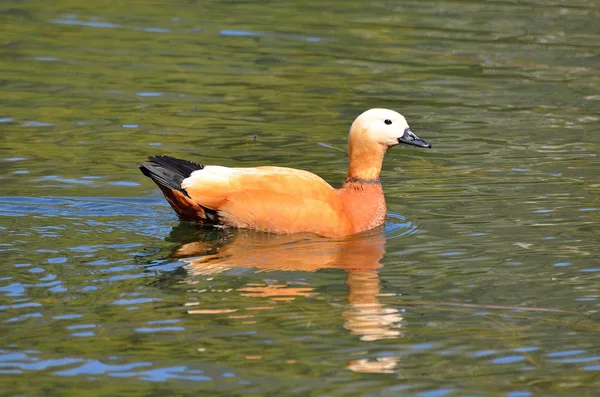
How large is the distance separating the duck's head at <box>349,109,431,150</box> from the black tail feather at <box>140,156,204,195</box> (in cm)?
138

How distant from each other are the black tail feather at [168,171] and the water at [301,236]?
41 centimetres

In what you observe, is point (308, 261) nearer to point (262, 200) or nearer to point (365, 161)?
point (262, 200)

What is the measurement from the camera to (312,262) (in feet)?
28.1

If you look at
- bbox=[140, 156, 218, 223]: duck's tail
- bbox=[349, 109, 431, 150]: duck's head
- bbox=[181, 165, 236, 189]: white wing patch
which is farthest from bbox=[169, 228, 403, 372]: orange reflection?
bbox=[349, 109, 431, 150]: duck's head

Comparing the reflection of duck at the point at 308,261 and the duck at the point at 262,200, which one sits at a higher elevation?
the duck at the point at 262,200

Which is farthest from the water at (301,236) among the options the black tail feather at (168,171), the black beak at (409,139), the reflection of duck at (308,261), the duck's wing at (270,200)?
the black beak at (409,139)

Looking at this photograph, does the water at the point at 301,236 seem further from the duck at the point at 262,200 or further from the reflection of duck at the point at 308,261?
the duck at the point at 262,200

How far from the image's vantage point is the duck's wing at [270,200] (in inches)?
365

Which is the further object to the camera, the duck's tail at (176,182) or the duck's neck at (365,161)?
the duck's neck at (365,161)

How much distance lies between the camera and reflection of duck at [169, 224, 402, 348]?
7246 mm

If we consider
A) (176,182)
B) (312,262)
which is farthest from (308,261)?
(176,182)

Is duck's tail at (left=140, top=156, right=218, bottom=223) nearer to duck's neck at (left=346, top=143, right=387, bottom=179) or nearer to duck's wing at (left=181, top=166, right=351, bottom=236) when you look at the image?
duck's wing at (left=181, top=166, right=351, bottom=236)

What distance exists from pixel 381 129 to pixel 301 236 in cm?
120

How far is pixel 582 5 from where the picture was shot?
18938 mm
